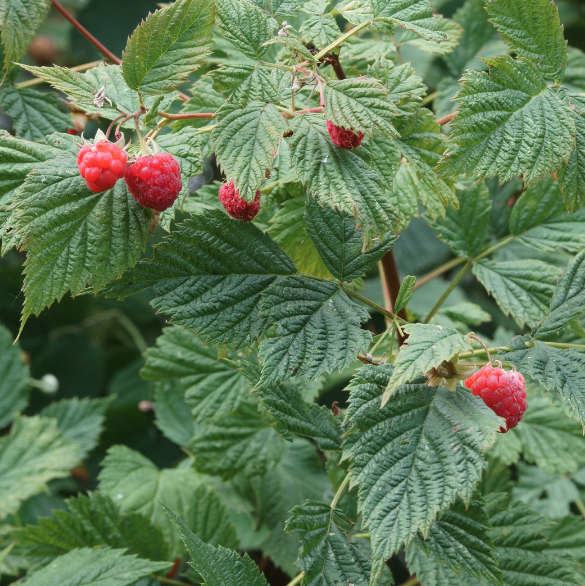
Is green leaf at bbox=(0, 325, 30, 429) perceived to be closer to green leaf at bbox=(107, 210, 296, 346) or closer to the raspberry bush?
the raspberry bush

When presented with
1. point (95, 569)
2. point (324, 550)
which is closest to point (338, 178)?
point (324, 550)

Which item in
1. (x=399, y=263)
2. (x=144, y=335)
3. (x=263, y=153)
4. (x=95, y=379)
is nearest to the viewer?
(x=263, y=153)

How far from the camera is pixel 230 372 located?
1015 mm

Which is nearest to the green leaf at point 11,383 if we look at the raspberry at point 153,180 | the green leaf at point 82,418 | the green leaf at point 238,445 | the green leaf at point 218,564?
the green leaf at point 82,418

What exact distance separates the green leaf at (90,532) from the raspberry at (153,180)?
0.63 m

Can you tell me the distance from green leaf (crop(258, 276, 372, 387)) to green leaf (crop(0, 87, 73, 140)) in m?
0.48

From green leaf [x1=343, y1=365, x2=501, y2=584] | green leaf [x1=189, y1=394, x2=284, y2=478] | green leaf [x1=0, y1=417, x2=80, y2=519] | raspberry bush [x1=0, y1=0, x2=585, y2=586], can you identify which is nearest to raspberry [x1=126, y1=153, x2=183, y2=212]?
raspberry bush [x1=0, y1=0, x2=585, y2=586]

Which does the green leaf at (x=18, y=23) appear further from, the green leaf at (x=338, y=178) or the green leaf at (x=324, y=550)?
the green leaf at (x=324, y=550)

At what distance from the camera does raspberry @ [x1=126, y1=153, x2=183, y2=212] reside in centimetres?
56

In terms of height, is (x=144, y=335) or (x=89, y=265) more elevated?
(x=89, y=265)

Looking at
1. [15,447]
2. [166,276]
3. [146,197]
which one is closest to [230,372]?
[166,276]

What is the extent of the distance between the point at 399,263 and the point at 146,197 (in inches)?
42.2

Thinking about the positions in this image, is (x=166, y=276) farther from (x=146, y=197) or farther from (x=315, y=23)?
(x=315, y=23)

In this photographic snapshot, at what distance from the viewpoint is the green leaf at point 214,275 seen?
63 cm
